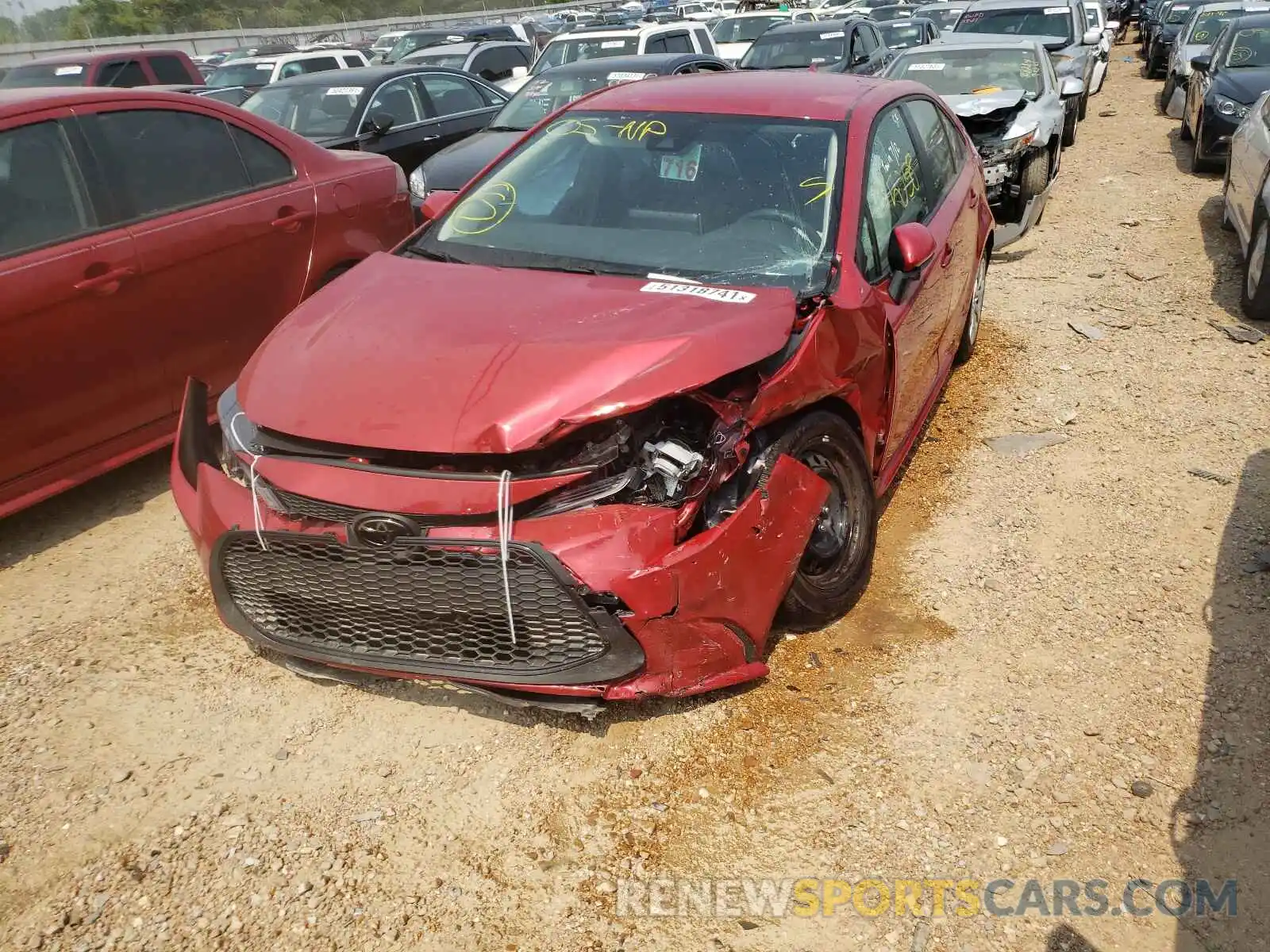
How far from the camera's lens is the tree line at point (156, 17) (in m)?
42.8

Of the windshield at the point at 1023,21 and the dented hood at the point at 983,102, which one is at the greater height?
the windshield at the point at 1023,21

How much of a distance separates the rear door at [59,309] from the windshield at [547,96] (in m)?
4.85

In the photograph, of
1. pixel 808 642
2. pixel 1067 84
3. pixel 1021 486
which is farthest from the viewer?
pixel 1067 84

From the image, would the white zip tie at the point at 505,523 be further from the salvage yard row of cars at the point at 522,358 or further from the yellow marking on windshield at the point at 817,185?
the yellow marking on windshield at the point at 817,185

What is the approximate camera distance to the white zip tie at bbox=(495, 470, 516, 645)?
8.48 ft

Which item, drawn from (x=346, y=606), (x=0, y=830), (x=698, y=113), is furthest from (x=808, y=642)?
(x=0, y=830)

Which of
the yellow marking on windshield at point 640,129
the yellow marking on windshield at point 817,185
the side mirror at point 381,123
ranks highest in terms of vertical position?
the yellow marking on windshield at point 640,129

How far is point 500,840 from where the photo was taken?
8.86 feet

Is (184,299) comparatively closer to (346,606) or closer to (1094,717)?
(346,606)

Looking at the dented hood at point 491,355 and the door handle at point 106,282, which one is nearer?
the dented hood at point 491,355

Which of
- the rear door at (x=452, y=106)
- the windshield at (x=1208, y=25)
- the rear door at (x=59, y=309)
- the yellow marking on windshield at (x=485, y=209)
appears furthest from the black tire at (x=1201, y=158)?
the rear door at (x=59, y=309)

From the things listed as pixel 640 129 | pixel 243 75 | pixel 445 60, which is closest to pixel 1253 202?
pixel 640 129

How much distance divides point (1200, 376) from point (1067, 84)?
21.9ft

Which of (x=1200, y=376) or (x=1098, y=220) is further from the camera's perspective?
(x=1098, y=220)
